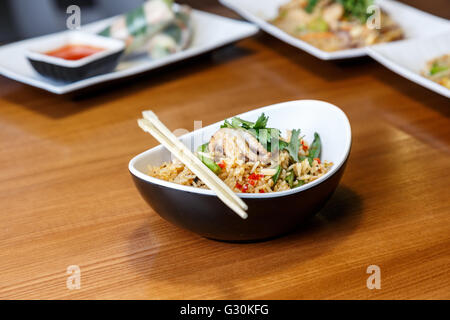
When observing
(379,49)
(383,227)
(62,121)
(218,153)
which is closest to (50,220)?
(218,153)

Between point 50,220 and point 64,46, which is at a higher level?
point 64,46

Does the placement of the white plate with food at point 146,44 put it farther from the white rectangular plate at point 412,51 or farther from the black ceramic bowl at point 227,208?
the black ceramic bowl at point 227,208

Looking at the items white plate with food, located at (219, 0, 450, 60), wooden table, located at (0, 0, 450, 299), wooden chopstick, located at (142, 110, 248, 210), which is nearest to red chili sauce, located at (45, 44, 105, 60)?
wooden table, located at (0, 0, 450, 299)

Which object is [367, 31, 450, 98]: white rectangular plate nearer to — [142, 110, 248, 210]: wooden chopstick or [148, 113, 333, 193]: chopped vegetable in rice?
[148, 113, 333, 193]: chopped vegetable in rice

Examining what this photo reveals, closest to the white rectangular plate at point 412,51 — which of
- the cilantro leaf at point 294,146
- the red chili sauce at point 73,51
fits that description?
the cilantro leaf at point 294,146
